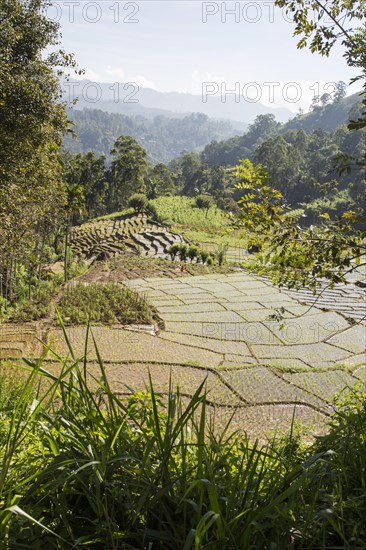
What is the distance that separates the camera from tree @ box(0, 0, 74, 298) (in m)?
5.92

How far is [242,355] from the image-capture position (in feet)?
22.4

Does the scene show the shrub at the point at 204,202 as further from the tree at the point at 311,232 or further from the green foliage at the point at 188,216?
the tree at the point at 311,232

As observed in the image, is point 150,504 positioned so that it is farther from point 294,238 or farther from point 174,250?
point 174,250

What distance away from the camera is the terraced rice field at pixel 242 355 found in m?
4.96

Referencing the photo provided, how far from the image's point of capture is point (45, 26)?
22.3 ft

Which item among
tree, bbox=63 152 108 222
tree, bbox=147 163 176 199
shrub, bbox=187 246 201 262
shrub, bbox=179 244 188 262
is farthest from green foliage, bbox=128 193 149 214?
shrub, bbox=187 246 201 262

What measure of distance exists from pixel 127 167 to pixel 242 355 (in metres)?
32.2

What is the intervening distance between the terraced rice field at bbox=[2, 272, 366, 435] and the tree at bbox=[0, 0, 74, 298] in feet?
6.63

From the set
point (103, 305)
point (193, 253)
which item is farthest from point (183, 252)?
point (103, 305)

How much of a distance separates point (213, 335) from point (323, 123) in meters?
103

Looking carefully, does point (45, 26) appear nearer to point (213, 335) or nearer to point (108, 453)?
point (213, 335)

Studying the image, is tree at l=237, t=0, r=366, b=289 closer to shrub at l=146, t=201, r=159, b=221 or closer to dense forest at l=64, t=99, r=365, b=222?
dense forest at l=64, t=99, r=365, b=222

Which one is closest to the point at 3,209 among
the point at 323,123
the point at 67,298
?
the point at 67,298

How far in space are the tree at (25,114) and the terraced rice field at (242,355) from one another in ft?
6.63
